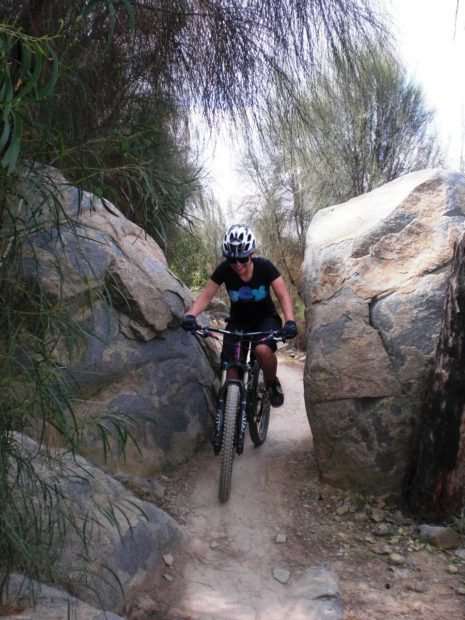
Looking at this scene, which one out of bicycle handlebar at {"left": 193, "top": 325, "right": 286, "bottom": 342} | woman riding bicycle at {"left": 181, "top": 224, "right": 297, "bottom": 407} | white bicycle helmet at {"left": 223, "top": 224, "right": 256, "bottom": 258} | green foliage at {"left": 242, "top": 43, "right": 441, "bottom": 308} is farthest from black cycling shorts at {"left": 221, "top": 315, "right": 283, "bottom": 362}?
green foliage at {"left": 242, "top": 43, "right": 441, "bottom": 308}

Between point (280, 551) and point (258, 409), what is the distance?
1353 mm

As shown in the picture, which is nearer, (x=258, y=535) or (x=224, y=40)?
(x=258, y=535)

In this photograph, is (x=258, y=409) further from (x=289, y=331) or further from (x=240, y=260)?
(x=240, y=260)

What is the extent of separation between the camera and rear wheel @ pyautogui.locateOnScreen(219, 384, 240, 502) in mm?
4398

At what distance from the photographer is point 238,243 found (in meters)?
4.56

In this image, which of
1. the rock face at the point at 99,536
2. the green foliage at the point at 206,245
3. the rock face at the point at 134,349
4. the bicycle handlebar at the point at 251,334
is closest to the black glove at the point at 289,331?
the bicycle handlebar at the point at 251,334

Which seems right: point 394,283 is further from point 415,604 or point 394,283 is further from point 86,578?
point 86,578

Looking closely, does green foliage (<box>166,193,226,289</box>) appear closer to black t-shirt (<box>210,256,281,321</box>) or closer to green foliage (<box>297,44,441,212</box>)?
green foliage (<box>297,44,441,212</box>)

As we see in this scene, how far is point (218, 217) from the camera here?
15.6 meters

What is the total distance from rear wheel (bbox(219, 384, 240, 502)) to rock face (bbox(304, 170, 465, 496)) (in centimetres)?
61

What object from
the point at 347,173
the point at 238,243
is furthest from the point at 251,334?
the point at 347,173

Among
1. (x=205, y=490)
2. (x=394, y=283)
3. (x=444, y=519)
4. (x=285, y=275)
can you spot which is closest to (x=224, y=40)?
(x=394, y=283)

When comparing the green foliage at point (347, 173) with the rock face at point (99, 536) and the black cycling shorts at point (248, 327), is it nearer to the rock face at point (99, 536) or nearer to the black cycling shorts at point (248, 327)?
the black cycling shorts at point (248, 327)

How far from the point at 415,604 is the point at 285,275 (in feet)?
30.3
